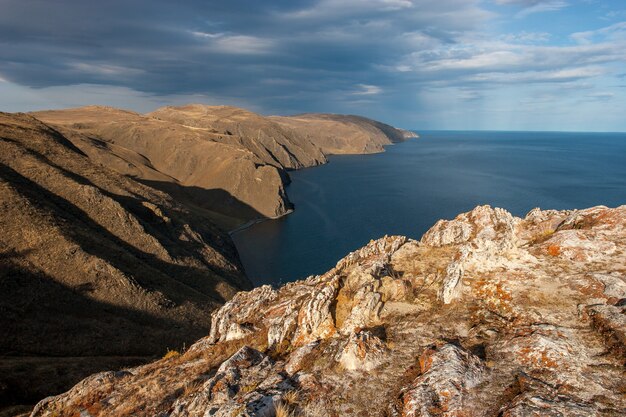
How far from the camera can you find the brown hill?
4512 centimetres

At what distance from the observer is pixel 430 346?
41.2 ft

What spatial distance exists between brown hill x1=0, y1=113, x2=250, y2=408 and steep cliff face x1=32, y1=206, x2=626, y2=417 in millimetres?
25335

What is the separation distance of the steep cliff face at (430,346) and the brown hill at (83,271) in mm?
25335

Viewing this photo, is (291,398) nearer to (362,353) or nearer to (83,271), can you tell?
(362,353)

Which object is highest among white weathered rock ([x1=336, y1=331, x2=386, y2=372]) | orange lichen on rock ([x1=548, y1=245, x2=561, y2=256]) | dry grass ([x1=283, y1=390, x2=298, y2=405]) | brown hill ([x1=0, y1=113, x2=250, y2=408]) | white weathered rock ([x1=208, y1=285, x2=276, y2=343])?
orange lichen on rock ([x1=548, y1=245, x2=561, y2=256])

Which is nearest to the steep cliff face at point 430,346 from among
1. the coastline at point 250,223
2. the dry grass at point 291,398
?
the dry grass at point 291,398

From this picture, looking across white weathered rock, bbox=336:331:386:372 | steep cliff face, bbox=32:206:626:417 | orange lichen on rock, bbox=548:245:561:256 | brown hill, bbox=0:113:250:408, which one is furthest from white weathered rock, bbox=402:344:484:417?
brown hill, bbox=0:113:250:408

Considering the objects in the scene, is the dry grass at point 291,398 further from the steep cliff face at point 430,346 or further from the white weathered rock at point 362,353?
the white weathered rock at point 362,353

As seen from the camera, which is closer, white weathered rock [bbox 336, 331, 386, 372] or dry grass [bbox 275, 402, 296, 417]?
dry grass [bbox 275, 402, 296, 417]

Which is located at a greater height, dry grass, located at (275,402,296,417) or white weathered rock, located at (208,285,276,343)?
dry grass, located at (275,402,296,417)

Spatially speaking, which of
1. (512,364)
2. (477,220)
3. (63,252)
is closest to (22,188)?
(63,252)

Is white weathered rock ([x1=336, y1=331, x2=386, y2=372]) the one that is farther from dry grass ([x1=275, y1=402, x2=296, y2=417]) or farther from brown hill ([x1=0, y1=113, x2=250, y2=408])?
brown hill ([x1=0, y1=113, x2=250, y2=408])

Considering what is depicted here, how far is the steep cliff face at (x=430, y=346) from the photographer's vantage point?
10281 millimetres

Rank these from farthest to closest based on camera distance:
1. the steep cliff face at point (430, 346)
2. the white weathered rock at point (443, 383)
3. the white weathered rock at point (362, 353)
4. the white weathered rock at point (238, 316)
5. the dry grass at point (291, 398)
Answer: the white weathered rock at point (238, 316) → the white weathered rock at point (362, 353) → the dry grass at point (291, 398) → the steep cliff face at point (430, 346) → the white weathered rock at point (443, 383)
